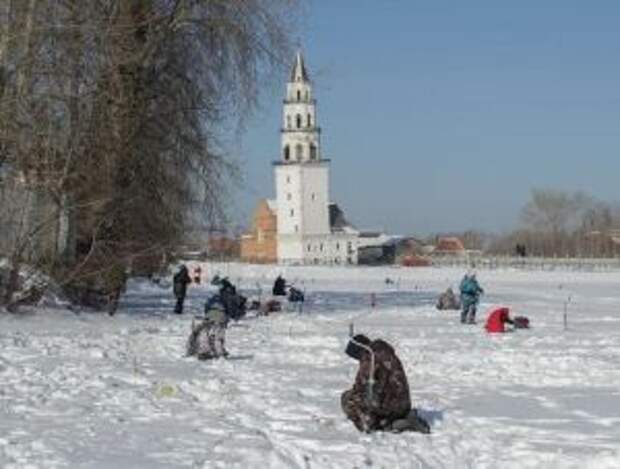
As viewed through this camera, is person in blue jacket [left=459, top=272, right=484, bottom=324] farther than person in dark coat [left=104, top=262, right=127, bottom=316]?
Yes

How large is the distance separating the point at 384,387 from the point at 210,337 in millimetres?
6886

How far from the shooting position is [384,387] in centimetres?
1247

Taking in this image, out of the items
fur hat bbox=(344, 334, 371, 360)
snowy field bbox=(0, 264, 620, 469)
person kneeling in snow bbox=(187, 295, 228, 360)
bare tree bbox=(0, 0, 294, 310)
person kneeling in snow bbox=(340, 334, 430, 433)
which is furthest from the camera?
bare tree bbox=(0, 0, 294, 310)

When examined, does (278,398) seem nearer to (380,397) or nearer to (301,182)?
(380,397)

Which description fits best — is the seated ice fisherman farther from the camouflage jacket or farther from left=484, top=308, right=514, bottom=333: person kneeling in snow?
the camouflage jacket

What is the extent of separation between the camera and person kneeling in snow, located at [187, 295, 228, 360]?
18.8 m

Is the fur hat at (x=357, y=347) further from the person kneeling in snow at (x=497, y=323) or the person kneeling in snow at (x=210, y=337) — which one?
the person kneeling in snow at (x=497, y=323)

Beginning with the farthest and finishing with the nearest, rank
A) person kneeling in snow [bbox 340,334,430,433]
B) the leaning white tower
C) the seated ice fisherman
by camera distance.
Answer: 1. the leaning white tower
2. the seated ice fisherman
3. person kneeling in snow [bbox 340,334,430,433]

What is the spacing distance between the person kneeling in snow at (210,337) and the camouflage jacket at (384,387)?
250 inches

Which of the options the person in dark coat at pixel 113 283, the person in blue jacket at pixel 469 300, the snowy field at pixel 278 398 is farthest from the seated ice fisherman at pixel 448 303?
the person in dark coat at pixel 113 283

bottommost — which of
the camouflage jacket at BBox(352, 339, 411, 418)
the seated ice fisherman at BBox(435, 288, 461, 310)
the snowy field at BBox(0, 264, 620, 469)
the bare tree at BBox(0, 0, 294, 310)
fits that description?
the snowy field at BBox(0, 264, 620, 469)

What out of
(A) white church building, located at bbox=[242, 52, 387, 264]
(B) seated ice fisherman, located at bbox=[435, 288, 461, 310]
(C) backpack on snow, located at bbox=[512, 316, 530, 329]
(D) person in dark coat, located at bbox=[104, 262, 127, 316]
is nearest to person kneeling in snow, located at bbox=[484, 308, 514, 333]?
(C) backpack on snow, located at bbox=[512, 316, 530, 329]

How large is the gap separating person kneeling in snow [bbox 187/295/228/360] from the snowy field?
39cm

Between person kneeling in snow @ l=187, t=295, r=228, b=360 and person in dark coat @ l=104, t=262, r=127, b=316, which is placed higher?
person in dark coat @ l=104, t=262, r=127, b=316
